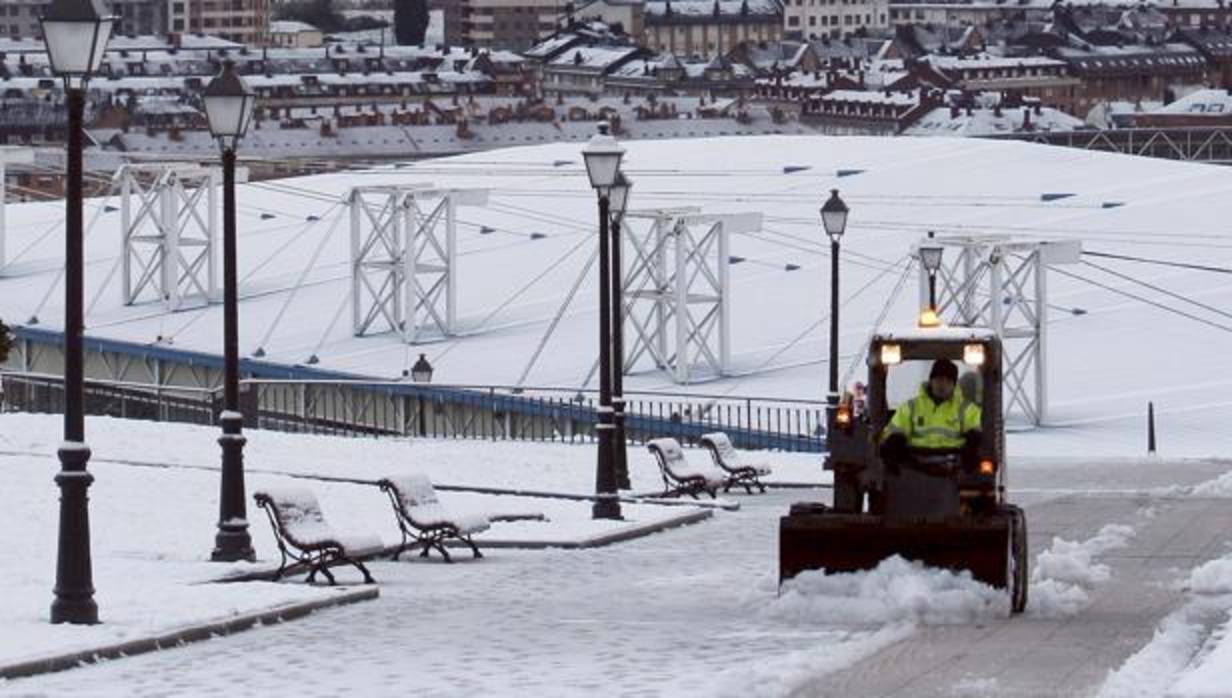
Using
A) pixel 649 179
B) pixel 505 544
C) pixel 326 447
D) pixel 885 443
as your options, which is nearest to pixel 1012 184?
pixel 649 179

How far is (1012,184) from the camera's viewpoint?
83.2 m

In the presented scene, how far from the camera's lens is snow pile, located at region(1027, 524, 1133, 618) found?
23234 millimetres

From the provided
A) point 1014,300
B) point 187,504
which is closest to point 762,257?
point 1014,300

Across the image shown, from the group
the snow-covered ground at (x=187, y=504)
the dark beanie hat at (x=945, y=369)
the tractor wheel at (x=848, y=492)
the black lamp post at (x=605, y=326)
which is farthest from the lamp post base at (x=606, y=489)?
the dark beanie hat at (x=945, y=369)

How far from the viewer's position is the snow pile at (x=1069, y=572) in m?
23.2

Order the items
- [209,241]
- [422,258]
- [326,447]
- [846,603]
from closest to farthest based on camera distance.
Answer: [846,603] < [326,447] < [209,241] < [422,258]

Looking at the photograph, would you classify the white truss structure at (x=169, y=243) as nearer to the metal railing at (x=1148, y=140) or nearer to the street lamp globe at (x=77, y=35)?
the metal railing at (x=1148, y=140)

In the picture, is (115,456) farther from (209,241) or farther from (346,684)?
(209,241)

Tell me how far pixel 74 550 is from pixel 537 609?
3.82m

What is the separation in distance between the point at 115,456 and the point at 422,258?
4922cm

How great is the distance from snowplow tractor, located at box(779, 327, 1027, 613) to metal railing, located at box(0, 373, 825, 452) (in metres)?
29.6

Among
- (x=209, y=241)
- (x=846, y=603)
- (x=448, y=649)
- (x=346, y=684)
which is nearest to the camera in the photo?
(x=346, y=684)

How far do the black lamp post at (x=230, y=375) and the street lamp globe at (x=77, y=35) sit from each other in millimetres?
5502

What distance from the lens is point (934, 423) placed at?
75.1ft
